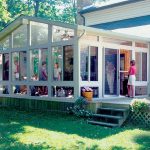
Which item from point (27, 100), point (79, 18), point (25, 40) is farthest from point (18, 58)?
point (79, 18)

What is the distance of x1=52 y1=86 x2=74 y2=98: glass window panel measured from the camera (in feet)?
48.1

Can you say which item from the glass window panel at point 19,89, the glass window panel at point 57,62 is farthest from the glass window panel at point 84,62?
the glass window panel at point 19,89

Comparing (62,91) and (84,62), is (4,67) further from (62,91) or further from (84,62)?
(84,62)

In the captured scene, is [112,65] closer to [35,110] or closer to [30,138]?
[35,110]

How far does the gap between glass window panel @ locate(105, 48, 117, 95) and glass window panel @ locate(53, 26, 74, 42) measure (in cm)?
197

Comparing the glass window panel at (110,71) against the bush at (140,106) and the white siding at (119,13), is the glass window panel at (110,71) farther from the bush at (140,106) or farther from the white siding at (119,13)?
the white siding at (119,13)

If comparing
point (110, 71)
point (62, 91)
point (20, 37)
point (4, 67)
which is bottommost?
point (62, 91)

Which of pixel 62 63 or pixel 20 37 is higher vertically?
pixel 20 37

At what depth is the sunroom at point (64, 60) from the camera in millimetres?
14547

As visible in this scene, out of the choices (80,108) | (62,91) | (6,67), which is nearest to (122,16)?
(6,67)

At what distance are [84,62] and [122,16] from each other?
9.59 m

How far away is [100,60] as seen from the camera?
49.8 feet

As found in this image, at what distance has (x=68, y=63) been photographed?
48.4 ft

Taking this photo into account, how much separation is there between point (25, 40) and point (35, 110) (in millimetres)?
3740
